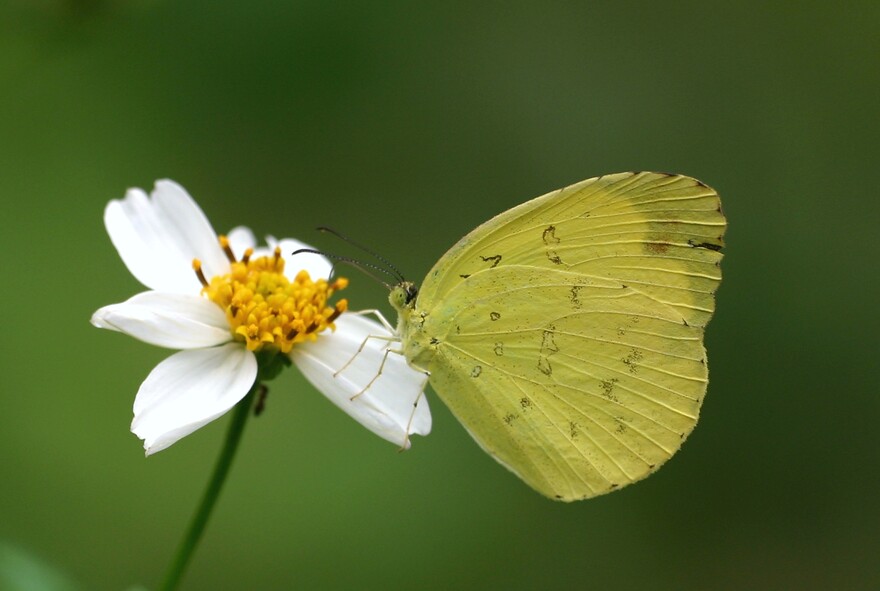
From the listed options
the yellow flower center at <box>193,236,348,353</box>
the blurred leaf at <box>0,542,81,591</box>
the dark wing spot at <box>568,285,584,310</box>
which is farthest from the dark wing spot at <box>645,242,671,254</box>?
the blurred leaf at <box>0,542,81,591</box>

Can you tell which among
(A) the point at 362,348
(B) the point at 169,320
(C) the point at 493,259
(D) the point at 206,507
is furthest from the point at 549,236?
(D) the point at 206,507

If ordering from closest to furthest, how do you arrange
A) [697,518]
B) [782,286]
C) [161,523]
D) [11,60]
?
1. [161,523]
2. [11,60]
3. [697,518]
4. [782,286]

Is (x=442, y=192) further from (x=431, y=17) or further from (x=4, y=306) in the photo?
(x=4, y=306)

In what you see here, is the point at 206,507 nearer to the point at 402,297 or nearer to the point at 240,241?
the point at 402,297

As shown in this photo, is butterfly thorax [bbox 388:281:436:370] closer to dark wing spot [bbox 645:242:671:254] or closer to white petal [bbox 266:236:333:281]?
white petal [bbox 266:236:333:281]

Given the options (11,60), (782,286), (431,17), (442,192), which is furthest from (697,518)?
(11,60)

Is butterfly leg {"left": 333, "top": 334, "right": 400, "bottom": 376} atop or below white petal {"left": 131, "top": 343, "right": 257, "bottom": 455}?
atop
